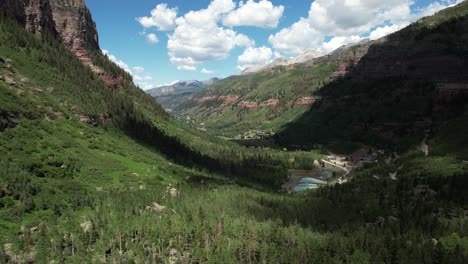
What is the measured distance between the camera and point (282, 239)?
10569cm

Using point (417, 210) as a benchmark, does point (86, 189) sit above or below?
above

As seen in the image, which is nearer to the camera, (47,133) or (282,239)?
(282,239)

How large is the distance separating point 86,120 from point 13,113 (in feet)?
139

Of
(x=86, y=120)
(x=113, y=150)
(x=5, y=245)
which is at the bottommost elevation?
(x=5, y=245)

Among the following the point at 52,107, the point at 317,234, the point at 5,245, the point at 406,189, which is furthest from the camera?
the point at 52,107

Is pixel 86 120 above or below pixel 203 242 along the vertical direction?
above

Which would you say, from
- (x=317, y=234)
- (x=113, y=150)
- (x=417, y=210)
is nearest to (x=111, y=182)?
(x=113, y=150)


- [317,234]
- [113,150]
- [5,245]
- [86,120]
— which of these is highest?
[86,120]

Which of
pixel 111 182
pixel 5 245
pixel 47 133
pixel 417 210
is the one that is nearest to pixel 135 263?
pixel 5 245

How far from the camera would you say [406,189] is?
13512 cm

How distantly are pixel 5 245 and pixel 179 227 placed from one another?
41.6 m

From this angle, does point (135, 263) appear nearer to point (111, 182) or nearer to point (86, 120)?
point (111, 182)

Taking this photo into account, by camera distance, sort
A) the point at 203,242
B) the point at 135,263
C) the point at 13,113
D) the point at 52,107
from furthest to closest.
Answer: the point at 52,107, the point at 13,113, the point at 203,242, the point at 135,263

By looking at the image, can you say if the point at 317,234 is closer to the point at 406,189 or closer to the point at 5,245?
the point at 406,189
